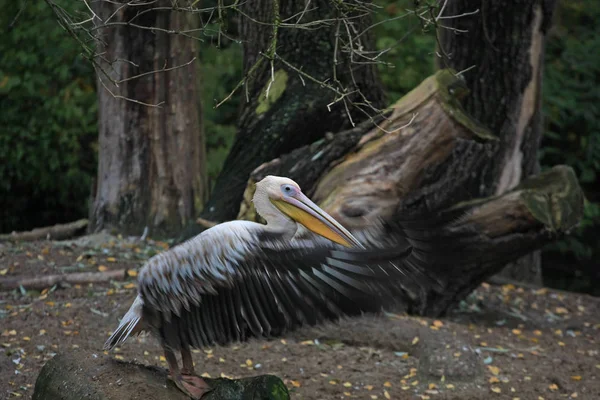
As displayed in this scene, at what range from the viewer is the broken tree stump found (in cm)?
443

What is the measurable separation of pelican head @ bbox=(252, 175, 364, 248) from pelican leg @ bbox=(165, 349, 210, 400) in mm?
867

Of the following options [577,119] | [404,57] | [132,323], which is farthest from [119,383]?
[577,119]

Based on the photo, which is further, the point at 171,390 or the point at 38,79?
the point at 38,79

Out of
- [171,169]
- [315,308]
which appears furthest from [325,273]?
[171,169]

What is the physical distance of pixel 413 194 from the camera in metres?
6.81

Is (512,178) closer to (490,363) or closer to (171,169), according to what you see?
(490,363)

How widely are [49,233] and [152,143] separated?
1.56 meters

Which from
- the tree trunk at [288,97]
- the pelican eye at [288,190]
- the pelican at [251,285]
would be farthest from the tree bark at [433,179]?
the pelican at [251,285]

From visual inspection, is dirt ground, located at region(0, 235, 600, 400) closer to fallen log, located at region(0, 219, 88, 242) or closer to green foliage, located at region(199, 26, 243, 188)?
fallen log, located at region(0, 219, 88, 242)

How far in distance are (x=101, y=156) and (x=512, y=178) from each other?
4014 millimetres

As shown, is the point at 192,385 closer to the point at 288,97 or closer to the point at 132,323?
the point at 132,323

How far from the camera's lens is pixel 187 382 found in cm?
459

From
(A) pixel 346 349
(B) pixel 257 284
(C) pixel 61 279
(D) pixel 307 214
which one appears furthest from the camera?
(C) pixel 61 279

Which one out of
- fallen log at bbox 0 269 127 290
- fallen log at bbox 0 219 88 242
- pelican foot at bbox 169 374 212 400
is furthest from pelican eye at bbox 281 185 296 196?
fallen log at bbox 0 219 88 242
